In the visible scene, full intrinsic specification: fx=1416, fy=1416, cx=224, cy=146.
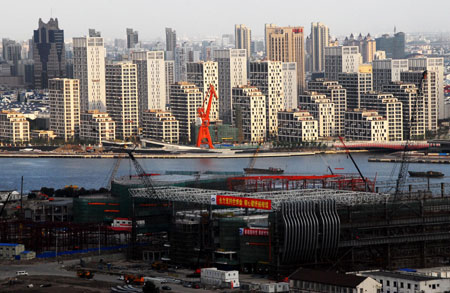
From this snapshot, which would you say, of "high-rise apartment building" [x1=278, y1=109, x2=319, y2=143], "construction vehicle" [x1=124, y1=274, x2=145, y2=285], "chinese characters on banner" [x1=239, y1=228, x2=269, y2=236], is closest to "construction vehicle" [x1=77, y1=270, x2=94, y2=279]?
"construction vehicle" [x1=124, y1=274, x2=145, y2=285]

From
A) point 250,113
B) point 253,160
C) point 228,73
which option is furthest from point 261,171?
point 228,73

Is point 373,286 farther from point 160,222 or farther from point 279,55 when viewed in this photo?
point 279,55

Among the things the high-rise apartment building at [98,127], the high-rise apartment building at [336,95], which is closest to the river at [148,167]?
the high-rise apartment building at [98,127]

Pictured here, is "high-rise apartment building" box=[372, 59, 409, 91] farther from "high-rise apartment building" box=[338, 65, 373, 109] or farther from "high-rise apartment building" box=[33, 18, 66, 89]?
"high-rise apartment building" box=[33, 18, 66, 89]

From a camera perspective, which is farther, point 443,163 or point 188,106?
point 188,106

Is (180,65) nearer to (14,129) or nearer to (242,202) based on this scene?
(14,129)

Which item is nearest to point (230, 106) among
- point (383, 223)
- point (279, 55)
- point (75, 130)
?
point (75, 130)
